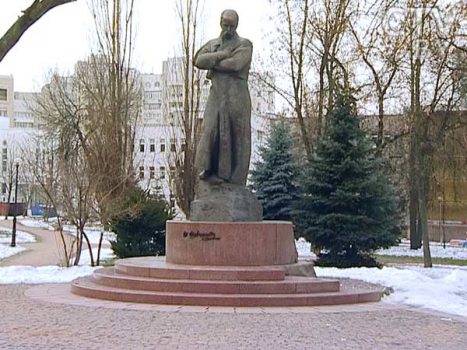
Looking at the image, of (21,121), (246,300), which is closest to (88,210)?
(246,300)

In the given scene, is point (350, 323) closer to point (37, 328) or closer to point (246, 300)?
point (246, 300)

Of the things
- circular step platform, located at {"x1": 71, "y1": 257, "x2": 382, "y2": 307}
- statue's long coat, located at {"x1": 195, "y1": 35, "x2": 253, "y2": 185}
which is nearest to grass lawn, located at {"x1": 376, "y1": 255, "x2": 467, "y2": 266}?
statue's long coat, located at {"x1": 195, "y1": 35, "x2": 253, "y2": 185}

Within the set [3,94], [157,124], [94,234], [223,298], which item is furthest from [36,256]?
[3,94]

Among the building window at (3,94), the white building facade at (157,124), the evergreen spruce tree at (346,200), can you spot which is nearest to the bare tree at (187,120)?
the white building facade at (157,124)

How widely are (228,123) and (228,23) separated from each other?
179cm

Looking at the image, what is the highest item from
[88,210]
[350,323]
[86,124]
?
[86,124]

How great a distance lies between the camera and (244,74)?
13.4 meters

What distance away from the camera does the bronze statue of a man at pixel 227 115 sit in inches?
523

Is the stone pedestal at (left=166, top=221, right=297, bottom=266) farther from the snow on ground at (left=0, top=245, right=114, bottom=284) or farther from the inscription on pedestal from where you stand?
the snow on ground at (left=0, top=245, right=114, bottom=284)

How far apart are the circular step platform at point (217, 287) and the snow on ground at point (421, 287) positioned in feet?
2.34

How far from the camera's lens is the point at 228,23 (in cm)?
1329

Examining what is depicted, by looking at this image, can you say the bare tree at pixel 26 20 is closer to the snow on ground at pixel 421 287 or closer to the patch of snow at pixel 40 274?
the patch of snow at pixel 40 274

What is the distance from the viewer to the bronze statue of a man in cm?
1327

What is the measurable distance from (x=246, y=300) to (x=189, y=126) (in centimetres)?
1938
